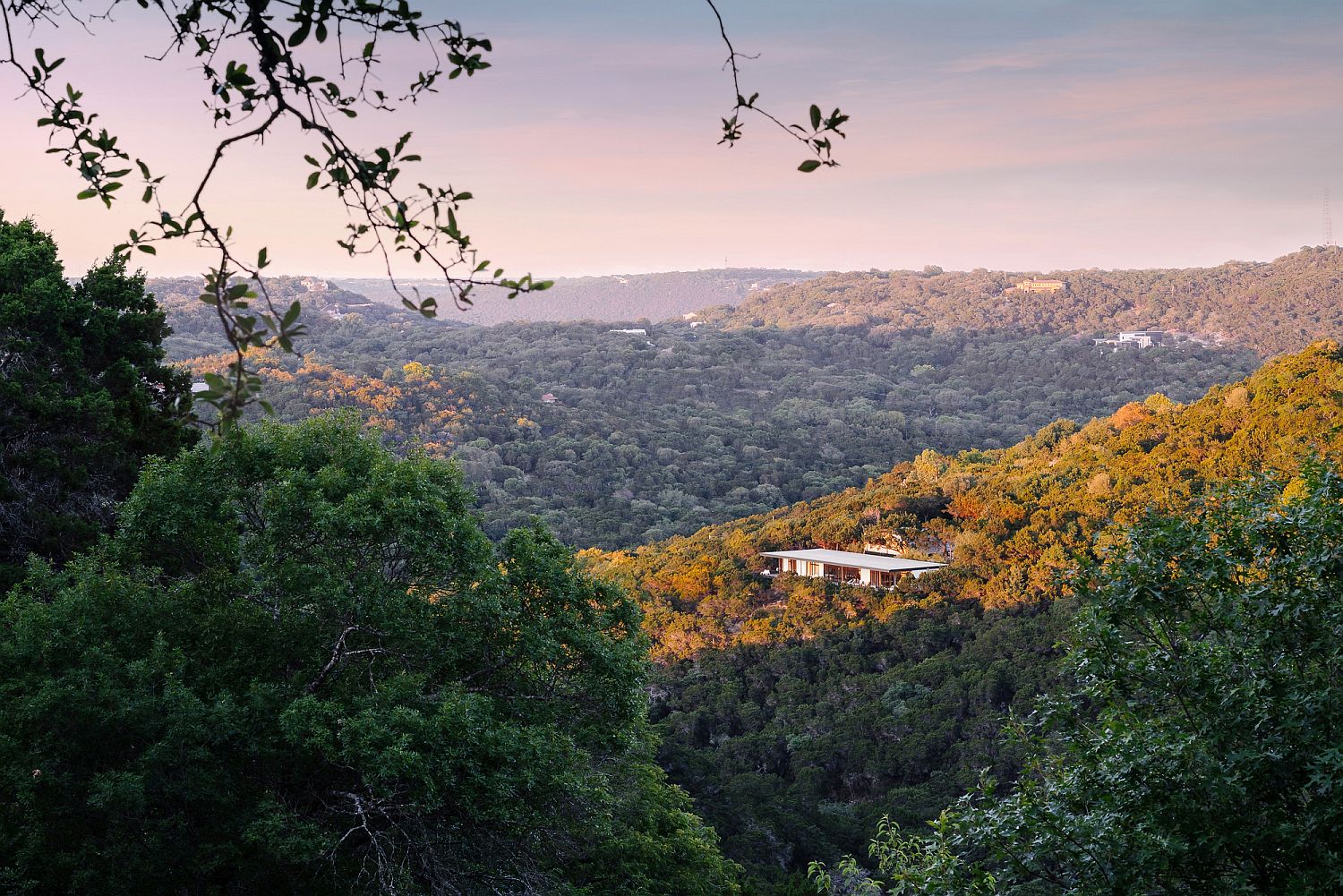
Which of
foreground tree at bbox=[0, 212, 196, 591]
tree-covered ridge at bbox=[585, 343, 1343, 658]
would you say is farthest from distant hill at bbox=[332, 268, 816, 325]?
foreground tree at bbox=[0, 212, 196, 591]

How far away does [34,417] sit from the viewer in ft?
39.5

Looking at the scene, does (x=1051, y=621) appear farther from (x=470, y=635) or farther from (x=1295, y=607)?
→ (x=1295, y=607)

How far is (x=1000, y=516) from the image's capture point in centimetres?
2986

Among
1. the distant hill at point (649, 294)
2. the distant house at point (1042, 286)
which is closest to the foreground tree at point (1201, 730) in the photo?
the distant house at point (1042, 286)

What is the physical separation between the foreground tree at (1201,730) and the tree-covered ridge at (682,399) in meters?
37.1

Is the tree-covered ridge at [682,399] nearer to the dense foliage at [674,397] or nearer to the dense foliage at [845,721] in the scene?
the dense foliage at [674,397]

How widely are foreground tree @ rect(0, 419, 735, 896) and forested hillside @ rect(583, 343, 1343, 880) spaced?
25.1ft

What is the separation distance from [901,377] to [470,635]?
91.3 meters

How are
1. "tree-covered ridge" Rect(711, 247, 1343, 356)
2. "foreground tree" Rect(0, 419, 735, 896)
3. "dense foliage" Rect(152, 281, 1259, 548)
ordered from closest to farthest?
"foreground tree" Rect(0, 419, 735, 896), "dense foliage" Rect(152, 281, 1259, 548), "tree-covered ridge" Rect(711, 247, 1343, 356)

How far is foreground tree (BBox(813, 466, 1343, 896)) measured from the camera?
4117 mm

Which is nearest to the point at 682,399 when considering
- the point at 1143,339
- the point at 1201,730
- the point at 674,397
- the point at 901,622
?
the point at 674,397

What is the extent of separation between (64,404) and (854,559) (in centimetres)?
2331

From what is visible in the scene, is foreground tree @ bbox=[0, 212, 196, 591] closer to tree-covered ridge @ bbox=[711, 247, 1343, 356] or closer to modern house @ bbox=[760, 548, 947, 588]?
modern house @ bbox=[760, 548, 947, 588]

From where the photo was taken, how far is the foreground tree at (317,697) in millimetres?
7020
